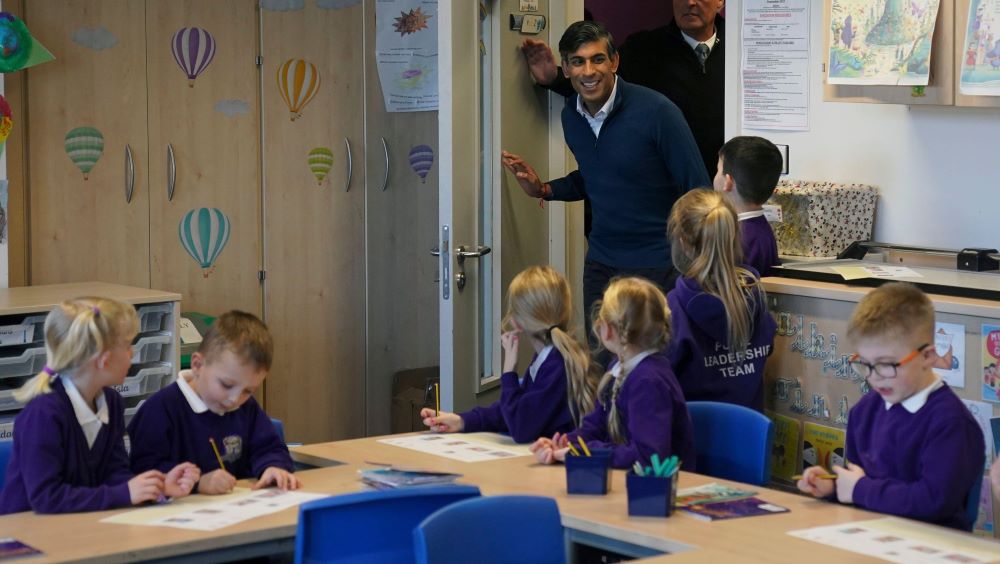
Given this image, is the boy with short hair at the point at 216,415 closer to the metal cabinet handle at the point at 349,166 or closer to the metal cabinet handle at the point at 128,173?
the metal cabinet handle at the point at 128,173

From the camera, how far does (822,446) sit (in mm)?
3756

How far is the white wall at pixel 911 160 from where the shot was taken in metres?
3.85

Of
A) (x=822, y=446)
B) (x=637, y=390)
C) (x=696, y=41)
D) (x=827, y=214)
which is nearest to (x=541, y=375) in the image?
(x=637, y=390)

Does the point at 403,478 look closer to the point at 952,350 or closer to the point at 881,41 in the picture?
the point at 952,350

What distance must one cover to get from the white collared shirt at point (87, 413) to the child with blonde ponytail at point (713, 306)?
150 cm

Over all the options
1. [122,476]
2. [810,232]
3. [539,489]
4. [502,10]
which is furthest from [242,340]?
[502,10]

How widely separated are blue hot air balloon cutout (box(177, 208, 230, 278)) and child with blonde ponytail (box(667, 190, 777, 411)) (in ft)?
7.93

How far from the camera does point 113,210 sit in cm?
513

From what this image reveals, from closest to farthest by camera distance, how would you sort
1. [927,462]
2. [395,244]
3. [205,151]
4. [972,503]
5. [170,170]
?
[927,462] < [972,503] < [170,170] < [205,151] < [395,244]

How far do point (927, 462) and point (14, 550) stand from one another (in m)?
1.65

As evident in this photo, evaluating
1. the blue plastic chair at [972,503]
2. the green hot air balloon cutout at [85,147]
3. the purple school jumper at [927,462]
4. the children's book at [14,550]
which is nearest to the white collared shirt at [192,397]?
the children's book at [14,550]

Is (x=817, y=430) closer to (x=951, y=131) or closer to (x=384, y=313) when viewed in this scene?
(x=951, y=131)

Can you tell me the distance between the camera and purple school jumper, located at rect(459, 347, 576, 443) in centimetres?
328

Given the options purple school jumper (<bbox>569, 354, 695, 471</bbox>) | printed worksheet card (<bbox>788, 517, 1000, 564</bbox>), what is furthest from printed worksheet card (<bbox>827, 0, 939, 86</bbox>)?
printed worksheet card (<bbox>788, 517, 1000, 564</bbox>)
